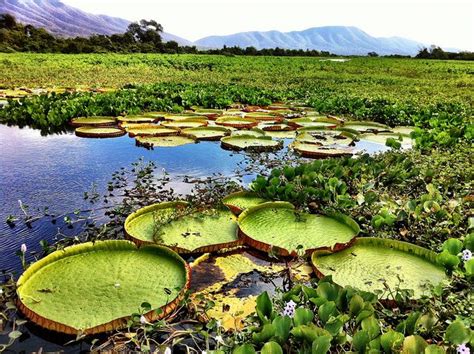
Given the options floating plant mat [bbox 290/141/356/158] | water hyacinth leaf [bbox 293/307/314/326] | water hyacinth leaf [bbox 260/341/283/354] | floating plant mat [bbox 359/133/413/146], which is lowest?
floating plant mat [bbox 359/133/413/146]

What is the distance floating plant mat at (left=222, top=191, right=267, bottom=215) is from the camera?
397cm

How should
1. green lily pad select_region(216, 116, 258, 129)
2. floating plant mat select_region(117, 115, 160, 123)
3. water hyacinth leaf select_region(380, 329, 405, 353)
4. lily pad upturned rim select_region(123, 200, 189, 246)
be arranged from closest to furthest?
water hyacinth leaf select_region(380, 329, 405, 353), lily pad upturned rim select_region(123, 200, 189, 246), green lily pad select_region(216, 116, 258, 129), floating plant mat select_region(117, 115, 160, 123)

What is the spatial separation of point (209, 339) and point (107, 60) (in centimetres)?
2461

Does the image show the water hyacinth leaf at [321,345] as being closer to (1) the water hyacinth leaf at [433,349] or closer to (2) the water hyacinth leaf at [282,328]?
(2) the water hyacinth leaf at [282,328]

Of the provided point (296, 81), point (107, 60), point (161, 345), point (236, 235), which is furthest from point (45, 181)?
point (107, 60)

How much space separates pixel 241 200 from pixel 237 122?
14.1ft

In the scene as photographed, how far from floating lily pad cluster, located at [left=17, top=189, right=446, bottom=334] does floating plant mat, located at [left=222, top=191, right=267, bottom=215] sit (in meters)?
0.04

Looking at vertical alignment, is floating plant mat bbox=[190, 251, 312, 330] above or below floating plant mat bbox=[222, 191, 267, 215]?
below

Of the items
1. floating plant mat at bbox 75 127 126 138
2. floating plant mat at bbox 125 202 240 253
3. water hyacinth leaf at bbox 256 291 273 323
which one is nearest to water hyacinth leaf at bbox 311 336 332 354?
water hyacinth leaf at bbox 256 291 273 323

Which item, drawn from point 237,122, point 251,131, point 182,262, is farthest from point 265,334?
point 237,122

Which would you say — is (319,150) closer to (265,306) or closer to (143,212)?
(143,212)

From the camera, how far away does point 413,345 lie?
6.11 feet

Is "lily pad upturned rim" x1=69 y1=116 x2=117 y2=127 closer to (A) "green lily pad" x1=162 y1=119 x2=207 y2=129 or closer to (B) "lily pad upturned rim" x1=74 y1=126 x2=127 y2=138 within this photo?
(B) "lily pad upturned rim" x1=74 y1=126 x2=127 y2=138

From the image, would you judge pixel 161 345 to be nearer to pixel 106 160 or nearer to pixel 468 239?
pixel 468 239
